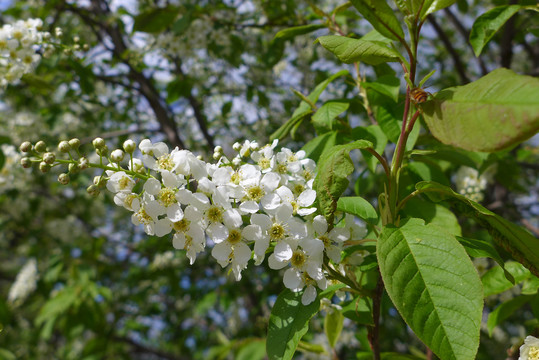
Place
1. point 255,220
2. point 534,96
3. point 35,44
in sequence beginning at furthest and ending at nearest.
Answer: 1. point 35,44
2. point 255,220
3. point 534,96

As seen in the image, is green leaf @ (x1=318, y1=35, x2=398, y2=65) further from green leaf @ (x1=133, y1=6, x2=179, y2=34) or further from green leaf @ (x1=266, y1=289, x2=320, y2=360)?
green leaf @ (x1=133, y1=6, x2=179, y2=34)

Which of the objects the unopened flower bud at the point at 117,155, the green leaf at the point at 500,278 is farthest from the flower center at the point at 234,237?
the green leaf at the point at 500,278

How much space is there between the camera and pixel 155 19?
3.77 meters

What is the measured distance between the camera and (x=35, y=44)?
2.96 meters

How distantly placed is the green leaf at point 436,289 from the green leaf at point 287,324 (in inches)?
14.0

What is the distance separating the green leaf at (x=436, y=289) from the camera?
1012mm

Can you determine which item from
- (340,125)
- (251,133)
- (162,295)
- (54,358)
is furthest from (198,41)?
(54,358)

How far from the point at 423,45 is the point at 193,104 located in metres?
3.24

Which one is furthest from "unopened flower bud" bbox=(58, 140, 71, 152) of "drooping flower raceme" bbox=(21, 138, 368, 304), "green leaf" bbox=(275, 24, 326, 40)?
"green leaf" bbox=(275, 24, 326, 40)

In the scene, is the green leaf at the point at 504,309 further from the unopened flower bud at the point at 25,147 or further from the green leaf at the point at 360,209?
the unopened flower bud at the point at 25,147

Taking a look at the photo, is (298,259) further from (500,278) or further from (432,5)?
(500,278)

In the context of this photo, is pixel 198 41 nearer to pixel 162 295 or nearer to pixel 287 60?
pixel 287 60

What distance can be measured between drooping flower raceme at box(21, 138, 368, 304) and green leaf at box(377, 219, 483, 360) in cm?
25

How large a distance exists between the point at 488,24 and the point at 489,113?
1.09 metres
